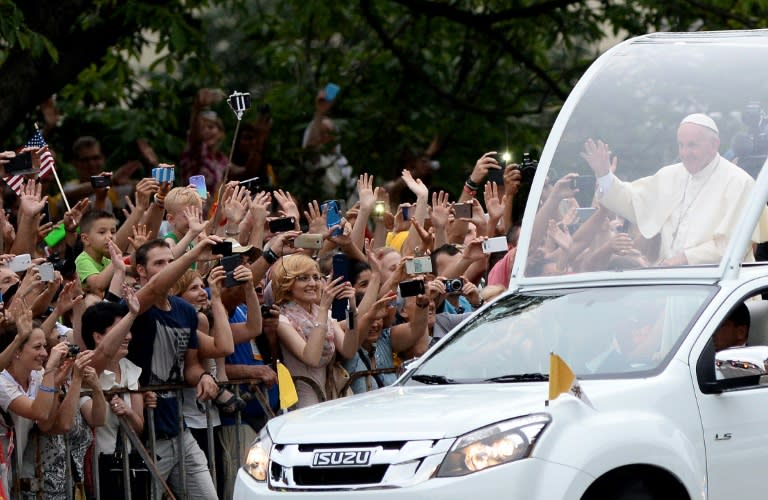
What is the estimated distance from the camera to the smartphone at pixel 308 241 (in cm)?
1216

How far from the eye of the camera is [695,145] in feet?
33.4

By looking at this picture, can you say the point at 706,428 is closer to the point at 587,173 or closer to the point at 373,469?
the point at 373,469

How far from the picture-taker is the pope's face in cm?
1011

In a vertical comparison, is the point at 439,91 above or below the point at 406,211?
above

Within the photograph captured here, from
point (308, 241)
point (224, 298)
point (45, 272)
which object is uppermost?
point (45, 272)

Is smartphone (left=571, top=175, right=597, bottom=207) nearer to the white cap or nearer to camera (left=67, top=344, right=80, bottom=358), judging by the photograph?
the white cap

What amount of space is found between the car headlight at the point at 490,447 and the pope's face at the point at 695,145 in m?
2.82

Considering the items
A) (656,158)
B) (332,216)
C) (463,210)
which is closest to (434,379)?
(656,158)

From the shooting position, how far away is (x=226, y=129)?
19.8 m

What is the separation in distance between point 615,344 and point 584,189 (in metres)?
1.72

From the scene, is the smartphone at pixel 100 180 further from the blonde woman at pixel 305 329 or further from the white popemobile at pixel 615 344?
the white popemobile at pixel 615 344

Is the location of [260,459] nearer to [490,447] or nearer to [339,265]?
[490,447]

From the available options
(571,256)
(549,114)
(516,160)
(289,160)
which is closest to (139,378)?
(571,256)

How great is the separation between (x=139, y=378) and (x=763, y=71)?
4.38 m
